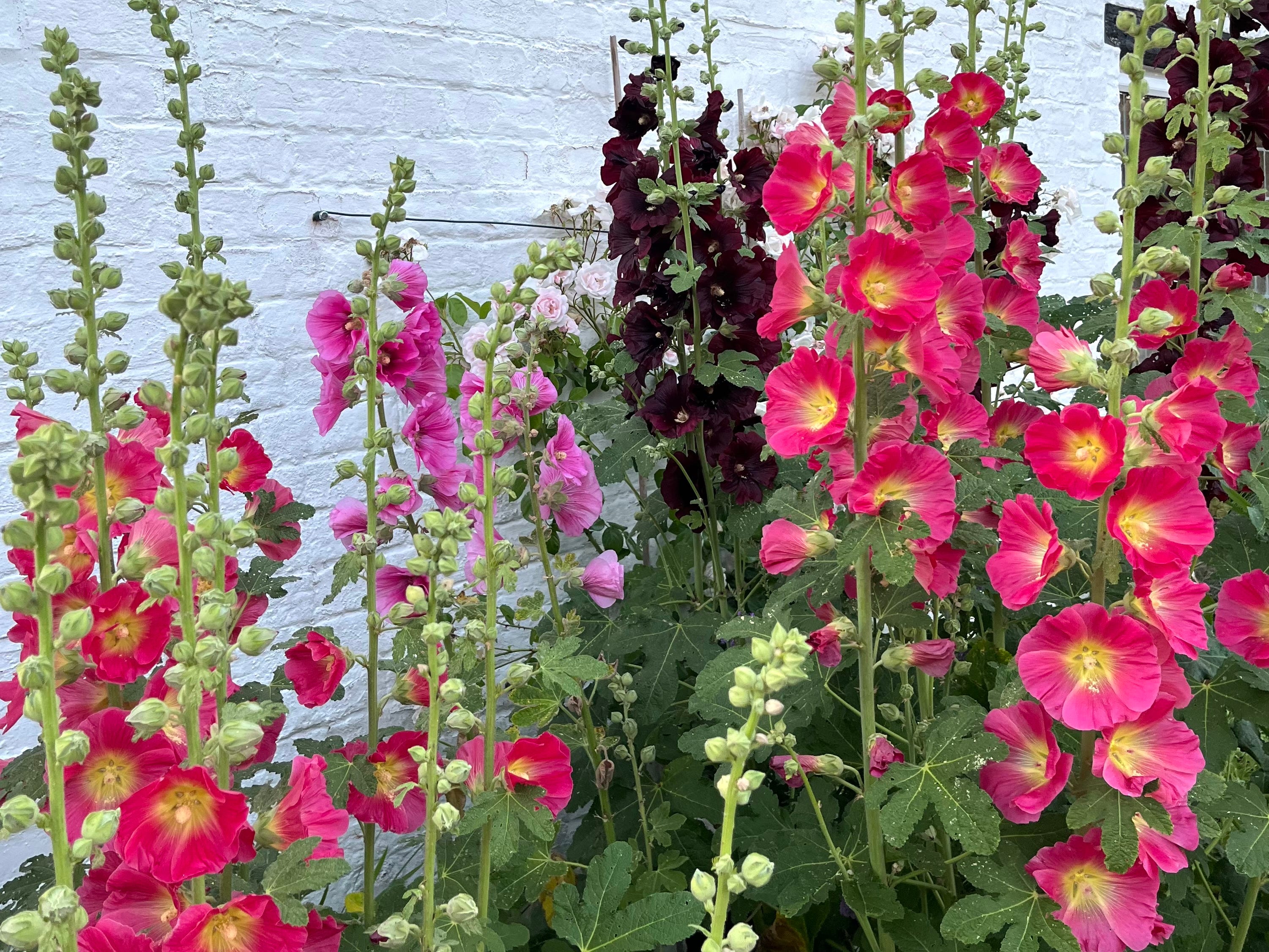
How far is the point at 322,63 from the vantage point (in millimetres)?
1776

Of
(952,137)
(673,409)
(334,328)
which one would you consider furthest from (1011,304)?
(334,328)

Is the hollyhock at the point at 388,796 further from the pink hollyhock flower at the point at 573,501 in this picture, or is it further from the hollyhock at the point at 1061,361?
the hollyhock at the point at 1061,361

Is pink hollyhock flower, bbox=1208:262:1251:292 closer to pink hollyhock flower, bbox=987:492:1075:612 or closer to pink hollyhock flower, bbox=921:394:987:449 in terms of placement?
pink hollyhock flower, bbox=921:394:987:449

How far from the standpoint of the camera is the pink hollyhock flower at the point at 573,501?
1.41 m

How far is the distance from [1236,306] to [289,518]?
1.27 meters

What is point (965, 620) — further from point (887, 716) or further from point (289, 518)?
point (289, 518)

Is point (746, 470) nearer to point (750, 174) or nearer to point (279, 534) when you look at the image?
point (750, 174)

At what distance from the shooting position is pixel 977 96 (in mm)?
1311

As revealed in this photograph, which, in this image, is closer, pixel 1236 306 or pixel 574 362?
pixel 1236 306

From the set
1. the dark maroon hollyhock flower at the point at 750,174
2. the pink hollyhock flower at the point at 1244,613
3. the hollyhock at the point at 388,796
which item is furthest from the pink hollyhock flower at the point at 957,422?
the dark maroon hollyhock flower at the point at 750,174

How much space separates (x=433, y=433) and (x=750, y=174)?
0.78 meters

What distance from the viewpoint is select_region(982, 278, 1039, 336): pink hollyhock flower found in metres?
1.30

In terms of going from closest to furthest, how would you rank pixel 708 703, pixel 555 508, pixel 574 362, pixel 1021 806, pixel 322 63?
pixel 1021 806 < pixel 708 703 < pixel 555 508 < pixel 322 63 < pixel 574 362

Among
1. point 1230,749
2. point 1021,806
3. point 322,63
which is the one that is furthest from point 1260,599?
point 322,63
